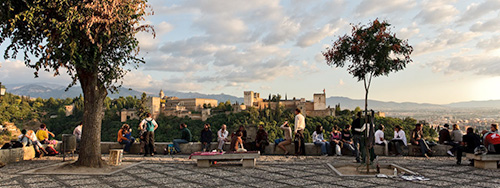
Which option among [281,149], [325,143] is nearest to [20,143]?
[281,149]

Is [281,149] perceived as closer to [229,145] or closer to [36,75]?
[229,145]

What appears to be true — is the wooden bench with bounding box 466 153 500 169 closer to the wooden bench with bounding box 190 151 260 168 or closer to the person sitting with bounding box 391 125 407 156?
the person sitting with bounding box 391 125 407 156

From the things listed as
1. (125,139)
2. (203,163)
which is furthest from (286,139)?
(125,139)

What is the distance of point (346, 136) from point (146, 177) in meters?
6.43

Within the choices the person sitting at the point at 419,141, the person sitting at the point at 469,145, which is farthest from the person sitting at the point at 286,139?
the person sitting at the point at 469,145

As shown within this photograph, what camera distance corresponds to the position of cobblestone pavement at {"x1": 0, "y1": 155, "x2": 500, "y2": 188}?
635cm

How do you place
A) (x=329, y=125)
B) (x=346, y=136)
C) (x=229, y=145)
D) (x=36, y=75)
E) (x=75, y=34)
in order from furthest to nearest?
(x=329, y=125), (x=229, y=145), (x=346, y=136), (x=36, y=75), (x=75, y=34)

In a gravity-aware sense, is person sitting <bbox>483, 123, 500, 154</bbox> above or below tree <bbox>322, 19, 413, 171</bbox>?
below

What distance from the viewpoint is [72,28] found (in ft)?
25.2

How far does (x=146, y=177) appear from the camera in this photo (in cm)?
707

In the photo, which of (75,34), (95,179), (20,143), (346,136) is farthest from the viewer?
(346,136)

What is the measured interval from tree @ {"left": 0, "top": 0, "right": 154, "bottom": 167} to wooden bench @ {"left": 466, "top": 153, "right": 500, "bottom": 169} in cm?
869

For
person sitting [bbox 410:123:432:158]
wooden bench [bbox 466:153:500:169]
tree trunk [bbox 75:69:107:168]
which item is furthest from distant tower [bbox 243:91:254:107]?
wooden bench [bbox 466:153:500:169]

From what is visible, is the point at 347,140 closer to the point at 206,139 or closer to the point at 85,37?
the point at 206,139
